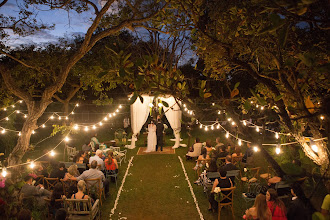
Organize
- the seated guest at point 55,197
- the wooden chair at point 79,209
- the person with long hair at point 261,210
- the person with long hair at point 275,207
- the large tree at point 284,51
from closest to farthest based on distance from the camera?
the large tree at point 284,51
the person with long hair at point 261,210
the person with long hair at point 275,207
the wooden chair at point 79,209
the seated guest at point 55,197

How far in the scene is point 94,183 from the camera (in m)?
6.38

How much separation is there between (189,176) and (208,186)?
1845mm

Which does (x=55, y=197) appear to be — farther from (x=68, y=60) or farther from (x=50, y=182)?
(x=68, y=60)

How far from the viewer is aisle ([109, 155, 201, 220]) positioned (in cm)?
596

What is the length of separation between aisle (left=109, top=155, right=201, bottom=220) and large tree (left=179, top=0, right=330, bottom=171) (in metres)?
→ 3.98

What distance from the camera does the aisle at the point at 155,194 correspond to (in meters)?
5.96

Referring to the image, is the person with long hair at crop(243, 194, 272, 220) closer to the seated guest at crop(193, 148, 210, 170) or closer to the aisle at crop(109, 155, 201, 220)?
the aisle at crop(109, 155, 201, 220)

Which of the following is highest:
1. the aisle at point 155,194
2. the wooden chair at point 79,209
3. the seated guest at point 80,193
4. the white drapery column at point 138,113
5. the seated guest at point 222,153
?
the white drapery column at point 138,113

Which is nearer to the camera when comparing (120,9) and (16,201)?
(16,201)

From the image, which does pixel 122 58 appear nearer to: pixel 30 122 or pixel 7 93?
pixel 30 122

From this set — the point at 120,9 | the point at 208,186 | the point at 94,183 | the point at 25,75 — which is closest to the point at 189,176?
the point at 208,186

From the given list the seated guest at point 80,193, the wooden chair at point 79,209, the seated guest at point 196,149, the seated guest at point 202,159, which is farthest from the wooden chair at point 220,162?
the seated guest at point 80,193

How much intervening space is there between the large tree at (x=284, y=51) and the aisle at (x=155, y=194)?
13.1ft

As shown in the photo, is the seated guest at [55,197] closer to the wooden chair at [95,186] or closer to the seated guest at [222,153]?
the wooden chair at [95,186]
